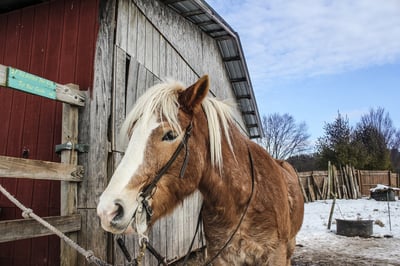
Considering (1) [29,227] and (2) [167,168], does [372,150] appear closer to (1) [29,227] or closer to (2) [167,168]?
(2) [167,168]

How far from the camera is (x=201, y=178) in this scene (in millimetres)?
2203

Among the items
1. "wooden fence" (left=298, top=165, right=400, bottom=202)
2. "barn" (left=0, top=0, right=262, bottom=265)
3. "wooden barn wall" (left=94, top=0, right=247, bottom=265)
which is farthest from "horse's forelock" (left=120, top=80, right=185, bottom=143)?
"wooden fence" (left=298, top=165, right=400, bottom=202)

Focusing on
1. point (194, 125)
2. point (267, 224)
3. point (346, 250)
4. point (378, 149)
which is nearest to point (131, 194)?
point (194, 125)

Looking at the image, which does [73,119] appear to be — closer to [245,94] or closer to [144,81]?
[144,81]

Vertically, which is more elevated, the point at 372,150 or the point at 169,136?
the point at 372,150

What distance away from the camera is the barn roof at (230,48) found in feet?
17.7

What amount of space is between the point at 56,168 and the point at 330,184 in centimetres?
1817

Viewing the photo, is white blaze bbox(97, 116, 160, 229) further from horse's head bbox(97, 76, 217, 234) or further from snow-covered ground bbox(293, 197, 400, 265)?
snow-covered ground bbox(293, 197, 400, 265)

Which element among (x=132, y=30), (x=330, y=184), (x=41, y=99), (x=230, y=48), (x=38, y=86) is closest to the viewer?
(x=38, y=86)

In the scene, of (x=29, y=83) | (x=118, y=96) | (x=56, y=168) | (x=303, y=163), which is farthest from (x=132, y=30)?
(x=303, y=163)

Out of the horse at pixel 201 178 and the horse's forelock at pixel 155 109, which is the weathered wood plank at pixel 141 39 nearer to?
the horse at pixel 201 178

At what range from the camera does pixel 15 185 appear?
356cm

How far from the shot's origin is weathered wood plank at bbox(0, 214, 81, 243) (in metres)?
2.14

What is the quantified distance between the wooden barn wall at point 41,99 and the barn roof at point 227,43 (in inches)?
17.5
